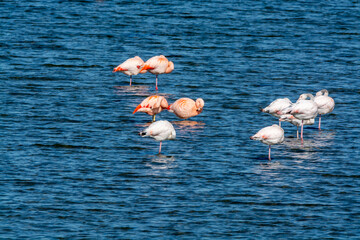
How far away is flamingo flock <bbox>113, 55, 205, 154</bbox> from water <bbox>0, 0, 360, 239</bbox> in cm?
44

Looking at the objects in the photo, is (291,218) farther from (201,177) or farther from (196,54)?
(196,54)

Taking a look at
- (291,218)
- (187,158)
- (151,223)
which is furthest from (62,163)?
(291,218)

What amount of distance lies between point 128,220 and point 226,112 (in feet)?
32.1

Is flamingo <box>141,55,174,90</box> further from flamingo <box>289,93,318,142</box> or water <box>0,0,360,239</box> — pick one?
flamingo <box>289,93,318,142</box>

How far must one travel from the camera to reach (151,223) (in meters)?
16.4

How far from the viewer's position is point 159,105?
24281 millimetres

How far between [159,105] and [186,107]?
0.82 meters

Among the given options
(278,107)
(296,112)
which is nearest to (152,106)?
(278,107)

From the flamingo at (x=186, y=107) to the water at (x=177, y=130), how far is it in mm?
327

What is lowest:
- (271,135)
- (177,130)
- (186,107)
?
(177,130)

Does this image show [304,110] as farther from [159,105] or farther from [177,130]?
[159,105]

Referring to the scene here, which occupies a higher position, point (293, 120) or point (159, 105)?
point (159, 105)

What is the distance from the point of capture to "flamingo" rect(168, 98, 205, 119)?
965 inches

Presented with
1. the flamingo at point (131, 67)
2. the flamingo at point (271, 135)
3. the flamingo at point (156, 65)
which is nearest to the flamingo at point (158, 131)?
the flamingo at point (271, 135)
